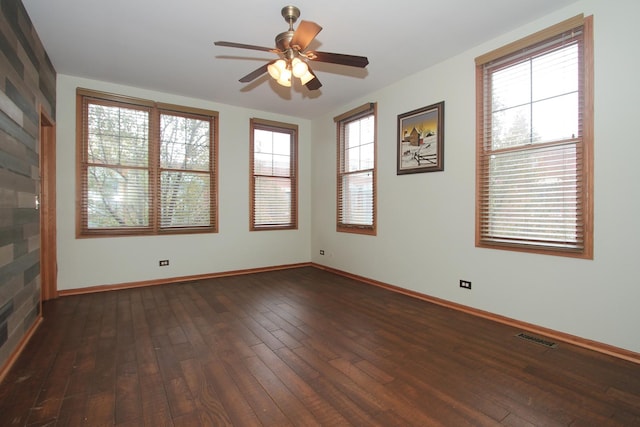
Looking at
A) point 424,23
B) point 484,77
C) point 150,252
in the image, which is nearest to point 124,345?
point 150,252

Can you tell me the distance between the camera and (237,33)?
3176 mm

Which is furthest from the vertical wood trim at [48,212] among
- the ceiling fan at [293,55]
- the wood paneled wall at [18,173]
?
the ceiling fan at [293,55]

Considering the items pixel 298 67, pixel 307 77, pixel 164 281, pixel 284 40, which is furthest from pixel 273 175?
pixel 284 40

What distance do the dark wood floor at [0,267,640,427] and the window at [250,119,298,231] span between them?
2497mm

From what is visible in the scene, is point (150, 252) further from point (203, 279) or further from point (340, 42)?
point (340, 42)

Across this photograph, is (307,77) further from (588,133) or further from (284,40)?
(588,133)

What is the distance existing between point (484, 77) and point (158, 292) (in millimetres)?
4885

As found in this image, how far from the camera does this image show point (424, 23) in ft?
9.87

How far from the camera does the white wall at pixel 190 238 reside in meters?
4.21

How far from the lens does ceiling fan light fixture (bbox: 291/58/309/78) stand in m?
2.62

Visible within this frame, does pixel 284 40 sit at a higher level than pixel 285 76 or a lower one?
higher

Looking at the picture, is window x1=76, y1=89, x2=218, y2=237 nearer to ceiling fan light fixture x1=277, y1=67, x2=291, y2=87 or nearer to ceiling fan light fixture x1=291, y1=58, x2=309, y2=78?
ceiling fan light fixture x1=277, y1=67, x2=291, y2=87

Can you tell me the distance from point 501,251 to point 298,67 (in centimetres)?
269

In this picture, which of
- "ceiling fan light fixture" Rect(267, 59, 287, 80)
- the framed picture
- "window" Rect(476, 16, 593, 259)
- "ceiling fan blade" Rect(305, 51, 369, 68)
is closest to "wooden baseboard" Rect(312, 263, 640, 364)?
"window" Rect(476, 16, 593, 259)
